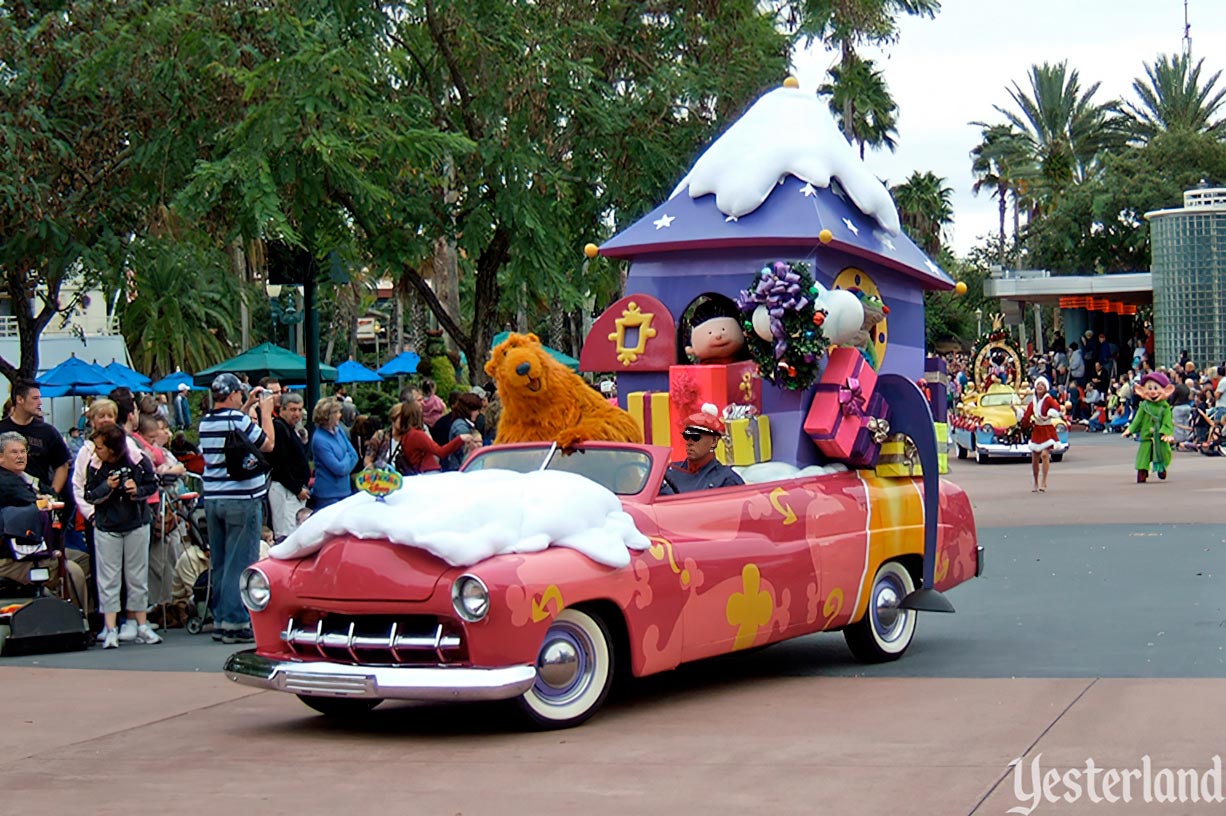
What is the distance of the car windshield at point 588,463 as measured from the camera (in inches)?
355

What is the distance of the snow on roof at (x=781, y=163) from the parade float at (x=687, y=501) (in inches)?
0.7

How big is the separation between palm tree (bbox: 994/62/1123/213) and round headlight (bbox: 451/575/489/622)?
60.6 metres

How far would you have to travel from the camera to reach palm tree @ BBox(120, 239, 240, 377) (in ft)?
63.6

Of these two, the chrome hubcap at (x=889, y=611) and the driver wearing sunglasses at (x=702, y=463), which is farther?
the chrome hubcap at (x=889, y=611)

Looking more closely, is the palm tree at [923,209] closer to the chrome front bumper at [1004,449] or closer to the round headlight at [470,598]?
the chrome front bumper at [1004,449]

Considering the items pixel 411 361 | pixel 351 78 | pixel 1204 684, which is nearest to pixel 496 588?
pixel 1204 684

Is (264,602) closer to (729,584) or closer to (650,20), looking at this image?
(729,584)

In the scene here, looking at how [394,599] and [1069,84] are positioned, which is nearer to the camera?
[394,599]

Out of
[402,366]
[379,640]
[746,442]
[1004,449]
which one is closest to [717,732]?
[379,640]

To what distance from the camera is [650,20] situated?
19.7 meters

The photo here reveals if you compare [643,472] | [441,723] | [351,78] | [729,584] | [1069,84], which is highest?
[1069,84]

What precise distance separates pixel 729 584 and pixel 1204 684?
2.53 metres

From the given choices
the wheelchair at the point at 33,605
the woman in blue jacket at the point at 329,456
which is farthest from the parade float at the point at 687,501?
the wheelchair at the point at 33,605

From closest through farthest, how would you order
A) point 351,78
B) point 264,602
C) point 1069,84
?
point 264,602 → point 351,78 → point 1069,84
